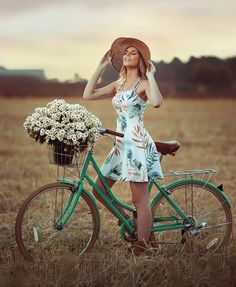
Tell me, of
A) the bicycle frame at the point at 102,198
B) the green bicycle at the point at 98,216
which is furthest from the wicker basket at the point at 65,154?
the bicycle frame at the point at 102,198

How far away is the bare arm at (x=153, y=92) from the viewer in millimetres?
5582

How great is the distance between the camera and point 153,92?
5.60 metres

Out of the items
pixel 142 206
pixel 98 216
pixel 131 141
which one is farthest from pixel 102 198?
pixel 131 141

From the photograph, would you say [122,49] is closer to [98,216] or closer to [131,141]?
[131,141]

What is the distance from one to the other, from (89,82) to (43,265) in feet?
5.33

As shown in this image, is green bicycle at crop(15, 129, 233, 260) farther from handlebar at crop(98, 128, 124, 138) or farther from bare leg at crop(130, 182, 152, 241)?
bare leg at crop(130, 182, 152, 241)

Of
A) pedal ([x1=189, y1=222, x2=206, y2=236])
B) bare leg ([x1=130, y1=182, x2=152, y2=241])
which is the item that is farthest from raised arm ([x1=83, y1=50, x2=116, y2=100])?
pedal ([x1=189, y1=222, x2=206, y2=236])

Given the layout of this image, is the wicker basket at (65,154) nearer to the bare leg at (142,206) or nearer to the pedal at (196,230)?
the bare leg at (142,206)

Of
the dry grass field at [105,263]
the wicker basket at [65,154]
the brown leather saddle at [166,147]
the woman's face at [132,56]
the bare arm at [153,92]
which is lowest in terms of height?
the dry grass field at [105,263]

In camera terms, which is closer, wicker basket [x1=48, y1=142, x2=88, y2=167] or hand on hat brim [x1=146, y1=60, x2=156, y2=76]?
wicker basket [x1=48, y1=142, x2=88, y2=167]

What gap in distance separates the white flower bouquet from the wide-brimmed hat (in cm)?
59

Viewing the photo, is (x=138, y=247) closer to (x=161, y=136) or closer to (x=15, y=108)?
(x=161, y=136)

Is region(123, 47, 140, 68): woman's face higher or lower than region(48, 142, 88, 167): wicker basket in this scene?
higher

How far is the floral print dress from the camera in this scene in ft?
18.9
